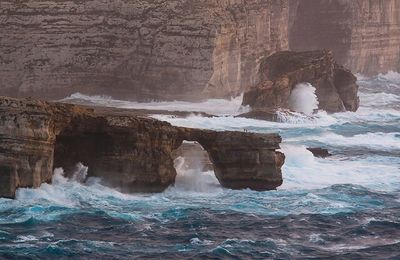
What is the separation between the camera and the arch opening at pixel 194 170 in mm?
38688

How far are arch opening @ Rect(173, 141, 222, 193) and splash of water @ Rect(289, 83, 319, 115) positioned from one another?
90.2ft

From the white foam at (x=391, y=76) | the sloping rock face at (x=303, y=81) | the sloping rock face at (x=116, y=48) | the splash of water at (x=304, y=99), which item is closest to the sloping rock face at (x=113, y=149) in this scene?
the sloping rock face at (x=303, y=81)

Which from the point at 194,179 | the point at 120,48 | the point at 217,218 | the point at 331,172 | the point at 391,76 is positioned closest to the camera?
the point at 217,218

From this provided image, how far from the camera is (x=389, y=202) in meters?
37.2

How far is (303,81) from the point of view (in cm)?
7038

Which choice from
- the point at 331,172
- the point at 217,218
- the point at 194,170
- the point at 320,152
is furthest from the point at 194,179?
the point at 320,152

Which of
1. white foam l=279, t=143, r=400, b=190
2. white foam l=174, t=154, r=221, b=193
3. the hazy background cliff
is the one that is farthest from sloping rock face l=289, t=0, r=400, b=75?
white foam l=174, t=154, r=221, b=193

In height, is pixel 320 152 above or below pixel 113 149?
below

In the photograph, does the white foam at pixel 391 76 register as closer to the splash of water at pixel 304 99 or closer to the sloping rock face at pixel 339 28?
the sloping rock face at pixel 339 28

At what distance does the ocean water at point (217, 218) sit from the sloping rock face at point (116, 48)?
28.5 metres

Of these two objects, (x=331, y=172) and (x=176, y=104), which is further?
(x=176, y=104)

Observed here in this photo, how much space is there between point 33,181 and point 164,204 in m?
5.15

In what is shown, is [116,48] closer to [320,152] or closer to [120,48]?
[120,48]

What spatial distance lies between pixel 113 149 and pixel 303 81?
3563 centimetres
